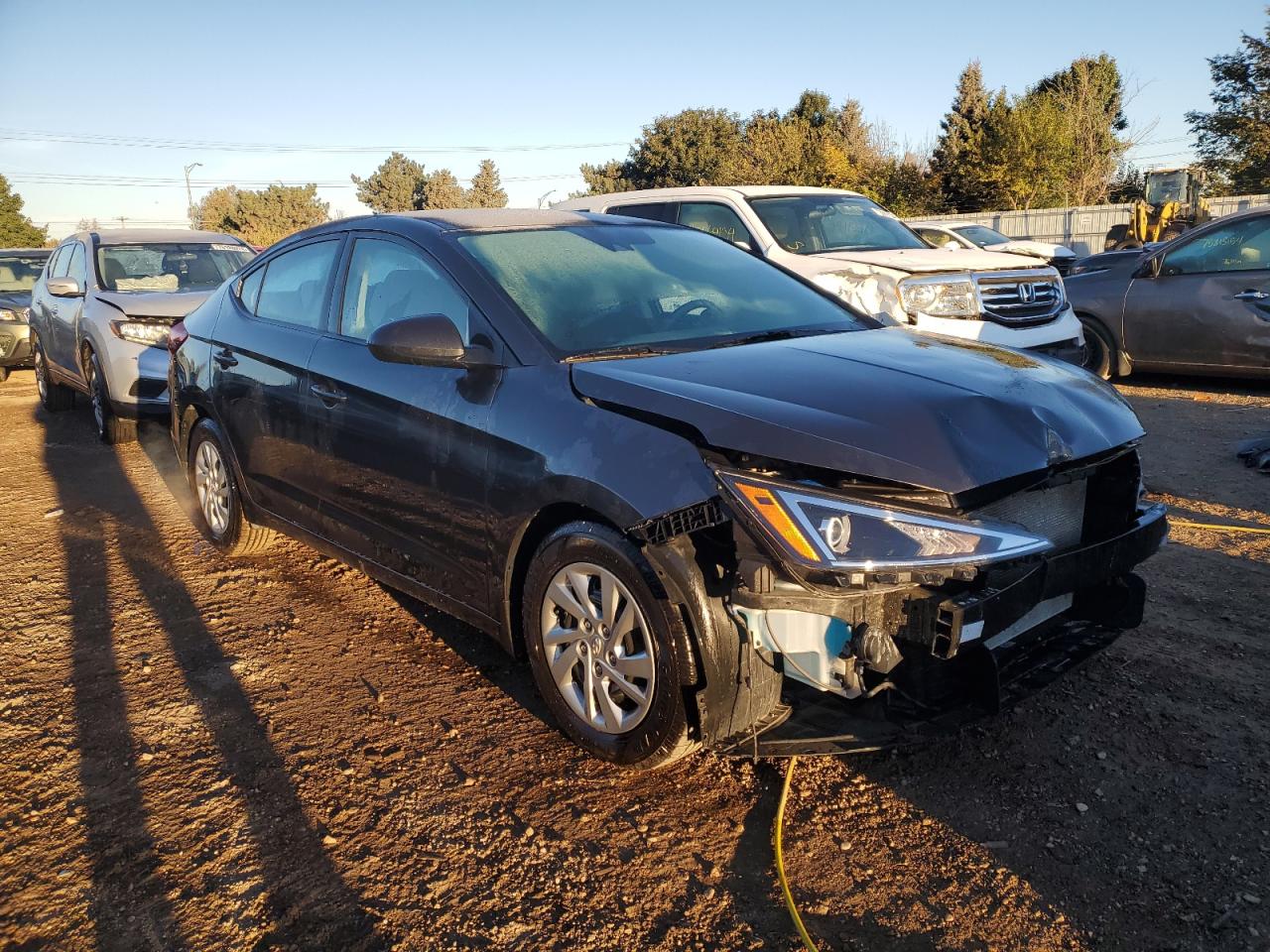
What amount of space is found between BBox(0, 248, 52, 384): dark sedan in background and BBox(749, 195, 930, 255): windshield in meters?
10.3

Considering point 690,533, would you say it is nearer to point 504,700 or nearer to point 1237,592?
point 504,700

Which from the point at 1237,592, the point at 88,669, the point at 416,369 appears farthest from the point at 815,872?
the point at 88,669

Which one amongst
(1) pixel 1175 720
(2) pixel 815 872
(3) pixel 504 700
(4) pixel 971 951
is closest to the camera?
(4) pixel 971 951

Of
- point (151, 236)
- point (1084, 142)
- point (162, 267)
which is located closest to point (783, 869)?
point (162, 267)

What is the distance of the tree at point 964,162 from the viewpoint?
1601 inches

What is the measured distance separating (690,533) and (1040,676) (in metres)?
1.18

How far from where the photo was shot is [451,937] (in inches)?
95.6

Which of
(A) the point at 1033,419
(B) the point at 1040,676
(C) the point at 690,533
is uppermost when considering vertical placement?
(A) the point at 1033,419

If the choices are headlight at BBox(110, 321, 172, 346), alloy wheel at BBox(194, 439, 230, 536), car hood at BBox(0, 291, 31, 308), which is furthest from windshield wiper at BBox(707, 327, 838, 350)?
car hood at BBox(0, 291, 31, 308)

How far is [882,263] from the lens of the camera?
779cm

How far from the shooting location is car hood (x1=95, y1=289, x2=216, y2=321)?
8.38 metres

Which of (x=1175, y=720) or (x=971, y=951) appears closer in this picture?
(x=971, y=951)

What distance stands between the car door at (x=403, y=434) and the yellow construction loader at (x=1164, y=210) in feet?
71.5

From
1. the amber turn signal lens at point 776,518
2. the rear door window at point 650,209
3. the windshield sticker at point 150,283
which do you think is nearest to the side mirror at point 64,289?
the windshield sticker at point 150,283
